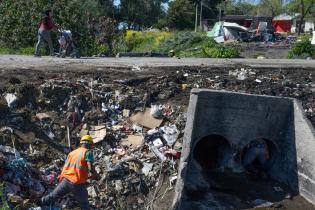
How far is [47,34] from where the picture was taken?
15578mm

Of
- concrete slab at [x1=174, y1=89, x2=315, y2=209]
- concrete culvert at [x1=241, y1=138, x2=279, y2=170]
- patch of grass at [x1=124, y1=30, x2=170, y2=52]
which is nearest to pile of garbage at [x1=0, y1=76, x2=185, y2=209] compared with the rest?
concrete slab at [x1=174, y1=89, x2=315, y2=209]

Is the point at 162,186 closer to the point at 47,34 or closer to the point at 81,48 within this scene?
the point at 47,34

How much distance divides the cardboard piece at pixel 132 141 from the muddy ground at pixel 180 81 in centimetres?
147

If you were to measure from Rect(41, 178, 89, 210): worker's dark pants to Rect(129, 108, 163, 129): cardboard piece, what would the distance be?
3149 millimetres

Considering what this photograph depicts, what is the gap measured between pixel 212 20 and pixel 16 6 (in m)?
37.8

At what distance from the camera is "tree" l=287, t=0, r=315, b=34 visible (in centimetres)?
5250

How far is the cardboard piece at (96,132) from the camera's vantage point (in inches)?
396

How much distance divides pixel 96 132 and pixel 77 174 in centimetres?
266

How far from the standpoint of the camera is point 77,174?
7637 millimetres

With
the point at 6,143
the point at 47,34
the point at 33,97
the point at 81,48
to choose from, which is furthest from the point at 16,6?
the point at 6,143

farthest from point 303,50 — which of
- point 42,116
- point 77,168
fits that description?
point 77,168

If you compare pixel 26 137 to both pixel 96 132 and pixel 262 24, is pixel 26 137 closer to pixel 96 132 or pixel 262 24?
pixel 96 132

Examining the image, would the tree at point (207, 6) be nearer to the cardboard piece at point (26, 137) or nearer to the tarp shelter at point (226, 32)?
the tarp shelter at point (226, 32)

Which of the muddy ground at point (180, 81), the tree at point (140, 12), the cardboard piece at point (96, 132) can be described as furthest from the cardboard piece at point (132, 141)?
the tree at point (140, 12)
